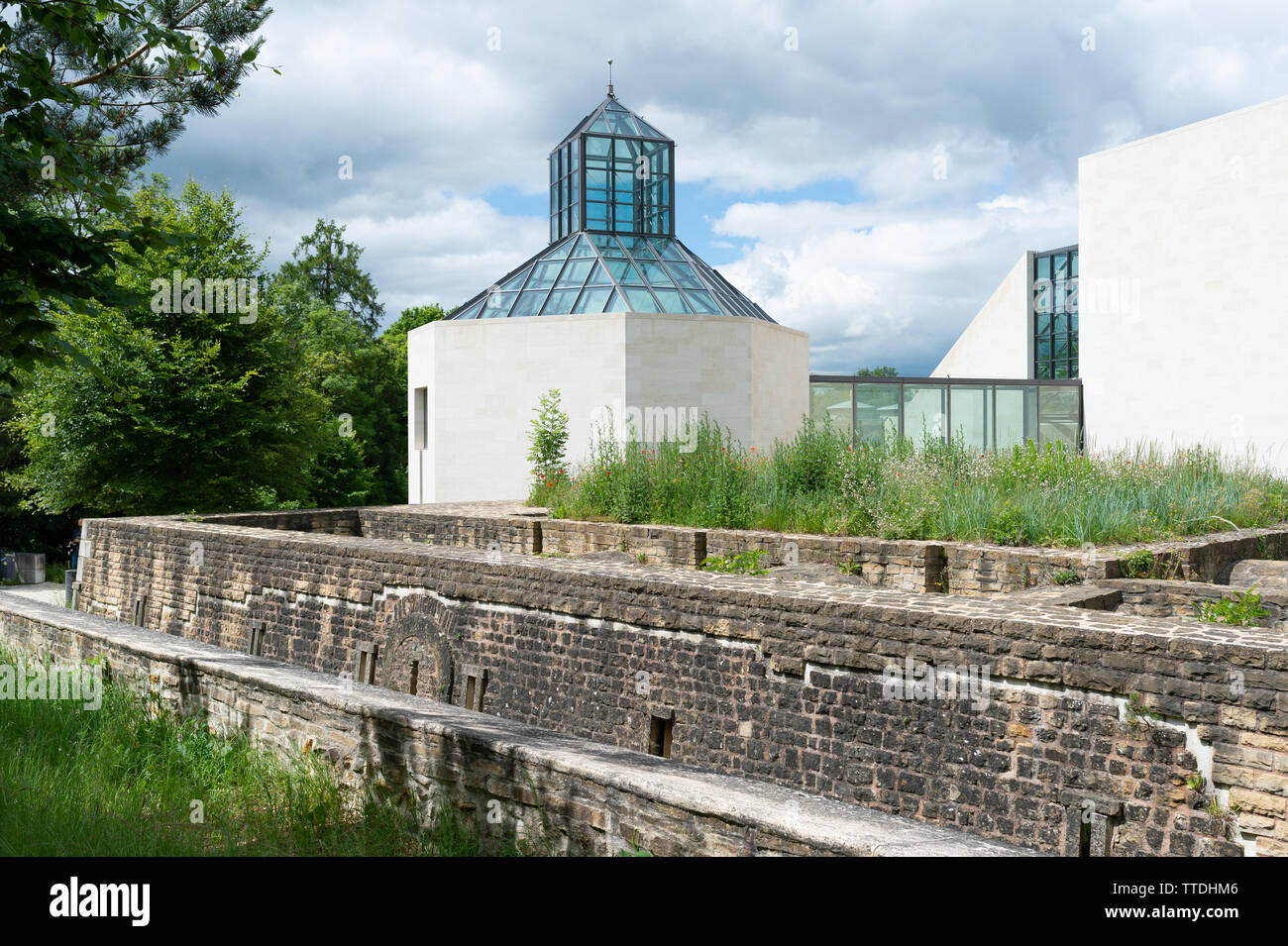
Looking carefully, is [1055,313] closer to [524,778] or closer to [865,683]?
[865,683]

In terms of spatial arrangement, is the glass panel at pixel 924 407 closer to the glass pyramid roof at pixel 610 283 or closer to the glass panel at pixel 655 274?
the glass pyramid roof at pixel 610 283

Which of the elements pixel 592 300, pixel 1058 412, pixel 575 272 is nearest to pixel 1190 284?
pixel 1058 412

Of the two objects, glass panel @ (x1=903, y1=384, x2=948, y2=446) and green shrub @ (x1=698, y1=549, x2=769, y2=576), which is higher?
glass panel @ (x1=903, y1=384, x2=948, y2=446)

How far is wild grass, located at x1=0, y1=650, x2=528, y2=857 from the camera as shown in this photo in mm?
4516

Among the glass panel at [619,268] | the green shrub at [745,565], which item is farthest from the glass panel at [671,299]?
the green shrub at [745,565]

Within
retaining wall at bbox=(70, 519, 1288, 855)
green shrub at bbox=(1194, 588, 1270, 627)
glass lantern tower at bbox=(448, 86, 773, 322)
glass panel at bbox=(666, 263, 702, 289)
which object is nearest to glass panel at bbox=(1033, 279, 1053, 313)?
glass lantern tower at bbox=(448, 86, 773, 322)

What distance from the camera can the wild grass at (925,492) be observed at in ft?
31.2

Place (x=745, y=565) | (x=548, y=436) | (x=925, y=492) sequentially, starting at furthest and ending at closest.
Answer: (x=548, y=436) → (x=925, y=492) → (x=745, y=565)

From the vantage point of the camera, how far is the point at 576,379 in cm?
2180

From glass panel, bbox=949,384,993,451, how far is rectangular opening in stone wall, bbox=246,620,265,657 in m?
19.1

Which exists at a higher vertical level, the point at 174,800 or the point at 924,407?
the point at 924,407

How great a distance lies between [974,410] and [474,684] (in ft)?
66.9

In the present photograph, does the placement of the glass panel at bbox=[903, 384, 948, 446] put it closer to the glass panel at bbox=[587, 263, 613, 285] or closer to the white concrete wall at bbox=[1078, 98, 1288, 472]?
the white concrete wall at bbox=[1078, 98, 1288, 472]

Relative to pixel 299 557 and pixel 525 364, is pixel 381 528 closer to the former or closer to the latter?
pixel 299 557
